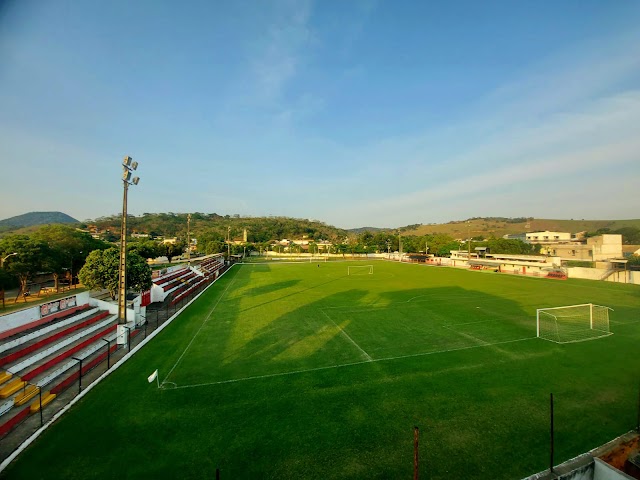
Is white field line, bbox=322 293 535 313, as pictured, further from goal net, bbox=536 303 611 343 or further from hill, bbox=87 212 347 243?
hill, bbox=87 212 347 243

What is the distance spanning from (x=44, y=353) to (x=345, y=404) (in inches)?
426

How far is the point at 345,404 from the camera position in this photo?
9.00 meters

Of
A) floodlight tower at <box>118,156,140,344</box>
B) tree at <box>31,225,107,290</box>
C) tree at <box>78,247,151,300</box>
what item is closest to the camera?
floodlight tower at <box>118,156,140,344</box>

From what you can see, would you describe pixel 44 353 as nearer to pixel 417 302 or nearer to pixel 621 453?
pixel 621 453

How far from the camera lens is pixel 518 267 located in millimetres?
50094

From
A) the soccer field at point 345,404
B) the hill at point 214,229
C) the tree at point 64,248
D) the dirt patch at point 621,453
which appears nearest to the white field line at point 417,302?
the soccer field at point 345,404

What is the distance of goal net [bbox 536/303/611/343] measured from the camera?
1547 centimetres

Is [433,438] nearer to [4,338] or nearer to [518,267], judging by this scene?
[4,338]

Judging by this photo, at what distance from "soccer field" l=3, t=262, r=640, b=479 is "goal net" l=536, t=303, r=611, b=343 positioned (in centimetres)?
60

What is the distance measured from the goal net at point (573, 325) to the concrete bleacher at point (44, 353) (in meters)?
20.1

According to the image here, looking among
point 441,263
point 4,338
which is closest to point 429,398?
point 4,338

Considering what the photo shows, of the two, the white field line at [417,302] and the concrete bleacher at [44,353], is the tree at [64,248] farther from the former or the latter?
the white field line at [417,302]

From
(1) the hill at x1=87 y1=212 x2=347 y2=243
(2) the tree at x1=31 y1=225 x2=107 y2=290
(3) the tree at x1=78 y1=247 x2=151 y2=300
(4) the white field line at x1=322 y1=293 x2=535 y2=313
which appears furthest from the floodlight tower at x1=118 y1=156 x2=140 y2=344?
(1) the hill at x1=87 y1=212 x2=347 y2=243

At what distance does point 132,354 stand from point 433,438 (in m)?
12.1
